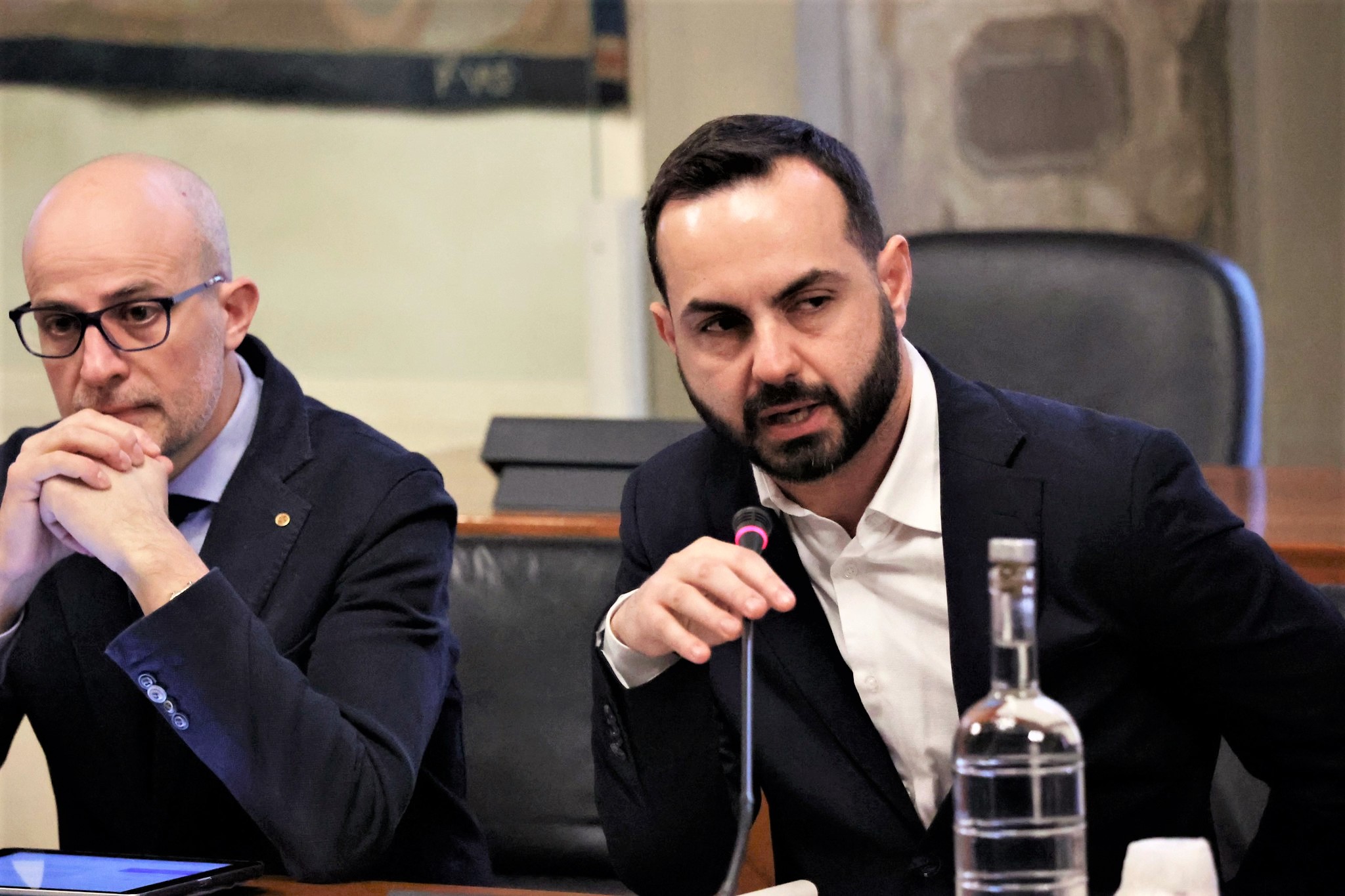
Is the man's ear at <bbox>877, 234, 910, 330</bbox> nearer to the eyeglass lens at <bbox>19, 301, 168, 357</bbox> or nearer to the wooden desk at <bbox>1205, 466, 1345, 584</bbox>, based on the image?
the wooden desk at <bbox>1205, 466, 1345, 584</bbox>

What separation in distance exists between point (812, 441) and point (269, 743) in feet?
1.78

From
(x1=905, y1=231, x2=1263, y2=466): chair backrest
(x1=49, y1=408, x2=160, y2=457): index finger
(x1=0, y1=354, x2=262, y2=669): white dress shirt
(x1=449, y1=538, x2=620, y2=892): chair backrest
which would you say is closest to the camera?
(x1=49, y1=408, x2=160, y2=457): index finger

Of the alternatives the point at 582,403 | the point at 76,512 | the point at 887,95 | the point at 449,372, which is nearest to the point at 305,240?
the point at 449,372

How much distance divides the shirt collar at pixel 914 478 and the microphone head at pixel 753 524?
339mm

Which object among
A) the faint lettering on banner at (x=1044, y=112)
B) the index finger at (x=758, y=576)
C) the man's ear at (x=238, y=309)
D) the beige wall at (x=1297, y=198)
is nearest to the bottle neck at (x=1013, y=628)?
the index finger at (x=758, y=576)

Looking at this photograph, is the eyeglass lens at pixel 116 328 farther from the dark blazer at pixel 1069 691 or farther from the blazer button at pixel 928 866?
the blazer button at pixel 928 866

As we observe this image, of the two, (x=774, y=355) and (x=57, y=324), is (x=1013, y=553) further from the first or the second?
(x=57, y=324)

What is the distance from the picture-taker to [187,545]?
58.8 inches

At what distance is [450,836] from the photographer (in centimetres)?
166

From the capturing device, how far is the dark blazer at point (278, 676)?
1.40 m

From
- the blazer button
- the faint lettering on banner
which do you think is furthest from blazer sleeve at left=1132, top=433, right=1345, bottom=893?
the faint lettering on banner

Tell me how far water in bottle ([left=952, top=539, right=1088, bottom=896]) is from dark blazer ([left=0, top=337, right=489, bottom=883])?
643 mm

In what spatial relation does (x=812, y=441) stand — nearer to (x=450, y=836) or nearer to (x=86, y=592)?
(x=450, y=836)

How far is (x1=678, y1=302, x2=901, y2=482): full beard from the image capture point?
4.51 feet
